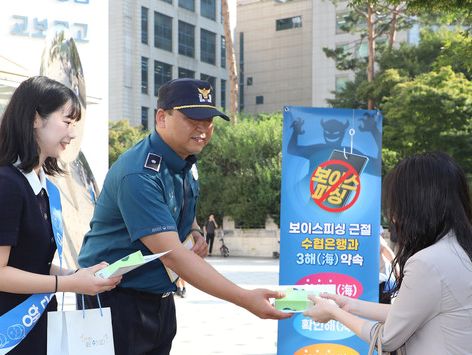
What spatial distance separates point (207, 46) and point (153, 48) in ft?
21.3

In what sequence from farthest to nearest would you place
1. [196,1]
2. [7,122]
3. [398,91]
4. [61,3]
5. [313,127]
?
[196,1] < [398,91] < [61,3] < [313,127] < [7,122]

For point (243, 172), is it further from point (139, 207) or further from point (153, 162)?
point (139, 207)

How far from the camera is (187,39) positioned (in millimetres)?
51344

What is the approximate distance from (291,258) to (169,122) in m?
2.63

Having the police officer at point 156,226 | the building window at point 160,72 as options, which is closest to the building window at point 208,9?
the building window at point 160,72

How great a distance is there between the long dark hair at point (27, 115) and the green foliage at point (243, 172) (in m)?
24.0

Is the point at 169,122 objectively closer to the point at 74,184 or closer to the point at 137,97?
the point at 74,184

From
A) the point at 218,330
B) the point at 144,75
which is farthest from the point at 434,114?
the point at 144,75

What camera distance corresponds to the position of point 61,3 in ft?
35.1

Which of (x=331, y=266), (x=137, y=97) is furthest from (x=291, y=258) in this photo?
(x=137, y=97)

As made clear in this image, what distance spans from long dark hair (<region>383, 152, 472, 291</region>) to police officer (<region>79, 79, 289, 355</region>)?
649mm

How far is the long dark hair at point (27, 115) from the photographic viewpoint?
2328 mm

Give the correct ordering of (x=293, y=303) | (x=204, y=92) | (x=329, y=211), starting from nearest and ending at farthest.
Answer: (x=293, y=303) → (x=204, y=92) → (x=329, y=211)

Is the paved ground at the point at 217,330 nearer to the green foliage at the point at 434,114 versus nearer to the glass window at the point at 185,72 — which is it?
the green foliage at the point at 434,114
